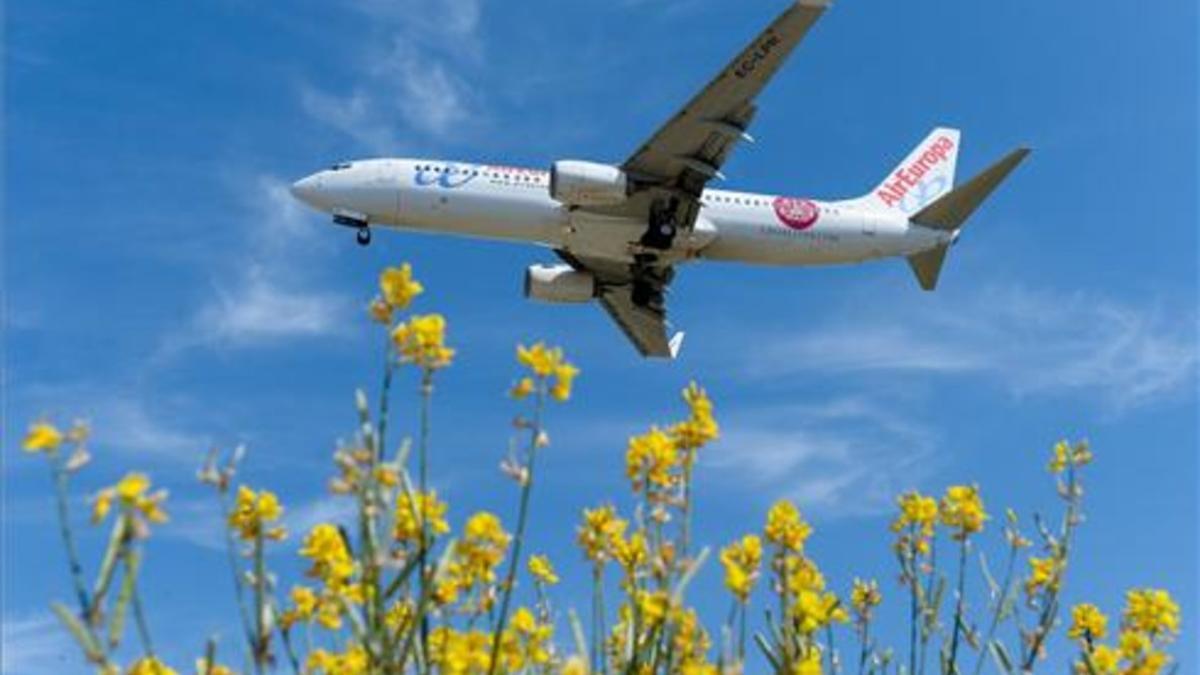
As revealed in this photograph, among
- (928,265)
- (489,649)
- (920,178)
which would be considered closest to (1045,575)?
(489,649)

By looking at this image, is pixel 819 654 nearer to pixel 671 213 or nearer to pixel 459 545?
pixel 459 545

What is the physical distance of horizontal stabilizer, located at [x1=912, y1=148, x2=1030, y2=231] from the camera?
25375mm

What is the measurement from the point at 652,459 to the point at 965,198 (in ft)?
81.9

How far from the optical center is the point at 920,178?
3378cm

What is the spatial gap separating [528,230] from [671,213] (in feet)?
8.87

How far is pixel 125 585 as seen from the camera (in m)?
2.42

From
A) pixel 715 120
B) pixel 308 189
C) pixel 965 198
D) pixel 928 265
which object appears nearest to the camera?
pixel 715 120

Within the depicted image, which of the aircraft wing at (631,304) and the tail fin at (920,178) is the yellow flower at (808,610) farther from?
the tail fin at (920,178)

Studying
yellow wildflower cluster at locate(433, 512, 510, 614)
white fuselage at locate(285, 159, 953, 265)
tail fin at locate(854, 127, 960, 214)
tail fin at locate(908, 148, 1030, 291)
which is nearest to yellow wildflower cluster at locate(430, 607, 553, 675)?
yellow wildflower cluster at locate(433, 512, 510, 614)

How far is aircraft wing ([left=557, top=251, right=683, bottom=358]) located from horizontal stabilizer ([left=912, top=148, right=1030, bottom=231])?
5.60 meters

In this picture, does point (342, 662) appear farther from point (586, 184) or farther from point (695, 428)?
point (586, 184)

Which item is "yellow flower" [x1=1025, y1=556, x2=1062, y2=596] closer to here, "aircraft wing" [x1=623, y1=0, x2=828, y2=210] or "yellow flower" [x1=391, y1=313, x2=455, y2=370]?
"yellow flower" [x1=391, y1=313, x2=455, y2=370]

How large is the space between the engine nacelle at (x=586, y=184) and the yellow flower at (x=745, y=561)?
20335 mm

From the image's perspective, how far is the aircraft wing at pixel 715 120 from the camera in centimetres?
2136
